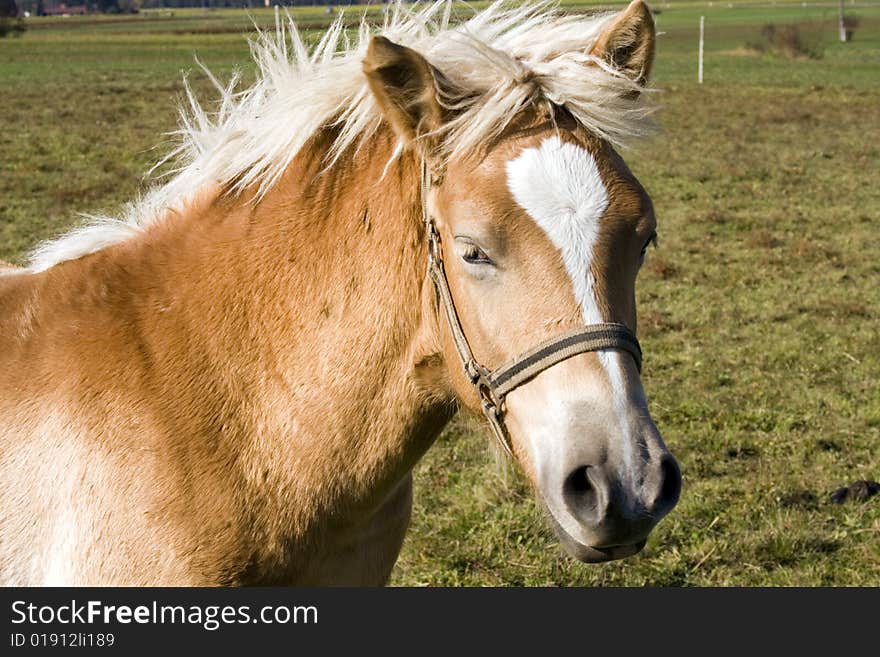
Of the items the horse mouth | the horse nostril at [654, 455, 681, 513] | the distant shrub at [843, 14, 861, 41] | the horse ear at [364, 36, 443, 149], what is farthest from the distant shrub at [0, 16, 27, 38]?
the horse nostril at [654, 455, 681, 513]

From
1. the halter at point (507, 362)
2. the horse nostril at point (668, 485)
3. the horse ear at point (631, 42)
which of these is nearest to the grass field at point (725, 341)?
the horse ear at point (631, 42)

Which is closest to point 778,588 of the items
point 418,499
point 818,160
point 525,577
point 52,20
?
point 525,577

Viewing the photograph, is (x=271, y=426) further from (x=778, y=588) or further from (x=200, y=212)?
(x=778, y=588)

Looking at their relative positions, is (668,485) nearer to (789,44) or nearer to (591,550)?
(591,550)

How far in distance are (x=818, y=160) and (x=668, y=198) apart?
4.09m

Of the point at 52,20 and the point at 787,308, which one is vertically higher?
the point at 787,308

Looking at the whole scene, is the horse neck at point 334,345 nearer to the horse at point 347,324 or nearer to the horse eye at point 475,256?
the horse at point 347,324

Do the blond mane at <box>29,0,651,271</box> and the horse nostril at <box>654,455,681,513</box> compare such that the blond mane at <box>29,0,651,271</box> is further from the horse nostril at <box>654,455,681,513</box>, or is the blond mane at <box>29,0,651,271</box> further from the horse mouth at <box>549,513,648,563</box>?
the horse mouth at <box>549,513,648,563</box>

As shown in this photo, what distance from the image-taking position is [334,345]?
2537 mm

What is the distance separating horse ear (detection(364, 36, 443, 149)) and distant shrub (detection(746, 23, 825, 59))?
126 feet

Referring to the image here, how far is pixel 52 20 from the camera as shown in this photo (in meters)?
63.9

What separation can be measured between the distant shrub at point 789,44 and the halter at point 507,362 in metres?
38.4

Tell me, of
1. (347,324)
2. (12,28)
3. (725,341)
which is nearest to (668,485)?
(347,324)

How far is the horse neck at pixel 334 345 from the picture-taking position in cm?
252
